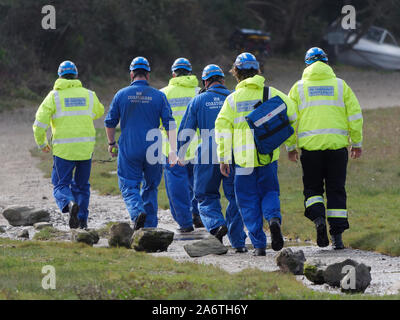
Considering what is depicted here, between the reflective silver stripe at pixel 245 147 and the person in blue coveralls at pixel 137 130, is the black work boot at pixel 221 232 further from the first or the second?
the reflective silver stripe at pixel 245 147

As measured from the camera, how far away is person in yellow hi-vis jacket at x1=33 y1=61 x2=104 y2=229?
11.8 metres

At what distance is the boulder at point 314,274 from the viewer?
27.0 ft

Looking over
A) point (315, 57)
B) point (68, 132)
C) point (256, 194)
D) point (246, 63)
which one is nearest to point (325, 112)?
point (315, 57)

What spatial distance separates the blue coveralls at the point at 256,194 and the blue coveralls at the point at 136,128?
168 centimetres

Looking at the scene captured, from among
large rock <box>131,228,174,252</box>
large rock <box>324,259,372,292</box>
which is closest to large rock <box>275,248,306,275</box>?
large rock <box>324,259,372,292</box>

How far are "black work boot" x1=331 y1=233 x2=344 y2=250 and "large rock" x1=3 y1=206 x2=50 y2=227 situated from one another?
448cm

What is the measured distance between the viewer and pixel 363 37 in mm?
39125

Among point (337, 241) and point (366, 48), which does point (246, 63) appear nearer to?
point (337, 241)

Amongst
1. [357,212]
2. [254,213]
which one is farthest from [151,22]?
[254,213]

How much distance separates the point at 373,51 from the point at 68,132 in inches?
1097

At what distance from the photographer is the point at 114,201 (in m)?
15.1

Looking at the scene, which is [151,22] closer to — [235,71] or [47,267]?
[235,71]

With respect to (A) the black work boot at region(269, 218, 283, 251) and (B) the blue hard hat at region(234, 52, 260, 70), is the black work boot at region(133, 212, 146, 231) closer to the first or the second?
(A) the black work boot at region(269, 218, 283, 251)

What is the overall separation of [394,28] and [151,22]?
14201 mm
